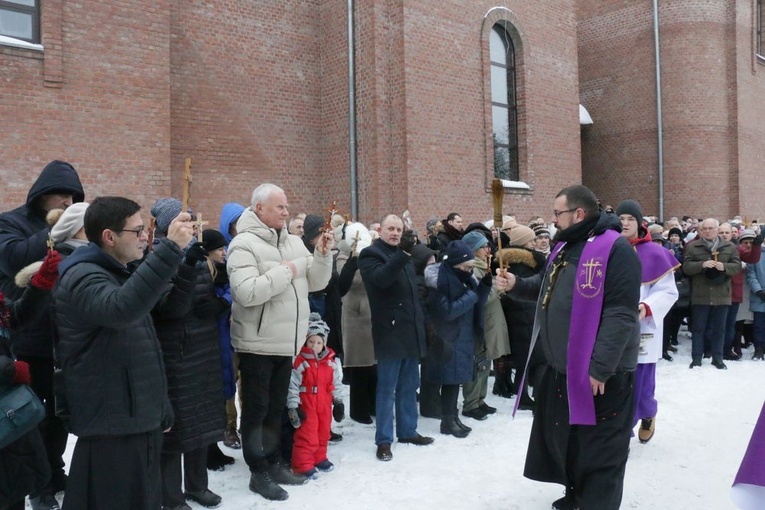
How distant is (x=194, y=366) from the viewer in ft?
13.4

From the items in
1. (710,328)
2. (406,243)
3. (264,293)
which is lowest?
(710,328)

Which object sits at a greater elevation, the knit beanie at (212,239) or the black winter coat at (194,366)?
the knit beanie at (212,239)

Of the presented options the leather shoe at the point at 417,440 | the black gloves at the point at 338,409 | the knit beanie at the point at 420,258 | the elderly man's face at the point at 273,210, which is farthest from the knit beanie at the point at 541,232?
the elderly man's face at the point at 273,210

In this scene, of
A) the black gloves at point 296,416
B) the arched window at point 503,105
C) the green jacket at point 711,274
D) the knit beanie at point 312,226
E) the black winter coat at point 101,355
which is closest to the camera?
the black winter coat at point 101,355

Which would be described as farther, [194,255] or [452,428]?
[452,428]

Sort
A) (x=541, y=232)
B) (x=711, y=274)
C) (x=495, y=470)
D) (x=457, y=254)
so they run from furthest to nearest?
(x=711, y=274), (x=541, y=232), (x=457, y=254), (x=495, y=470)

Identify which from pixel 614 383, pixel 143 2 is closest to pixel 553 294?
pixel 614 383

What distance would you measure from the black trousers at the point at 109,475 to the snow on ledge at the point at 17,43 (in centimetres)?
759

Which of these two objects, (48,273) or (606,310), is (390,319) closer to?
(606,310)

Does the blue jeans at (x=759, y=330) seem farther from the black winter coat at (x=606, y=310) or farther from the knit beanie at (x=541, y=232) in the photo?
the black winter coat at (x=606, y=310)

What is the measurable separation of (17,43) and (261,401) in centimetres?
697

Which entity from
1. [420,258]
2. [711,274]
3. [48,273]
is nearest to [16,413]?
[48,273]

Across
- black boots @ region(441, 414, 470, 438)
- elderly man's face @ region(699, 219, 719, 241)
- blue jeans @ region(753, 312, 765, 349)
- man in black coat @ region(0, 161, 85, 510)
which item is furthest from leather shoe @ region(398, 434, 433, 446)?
blue jeans @ region(753, 312, 765, 349)

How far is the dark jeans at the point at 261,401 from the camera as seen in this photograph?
14.4 feet
